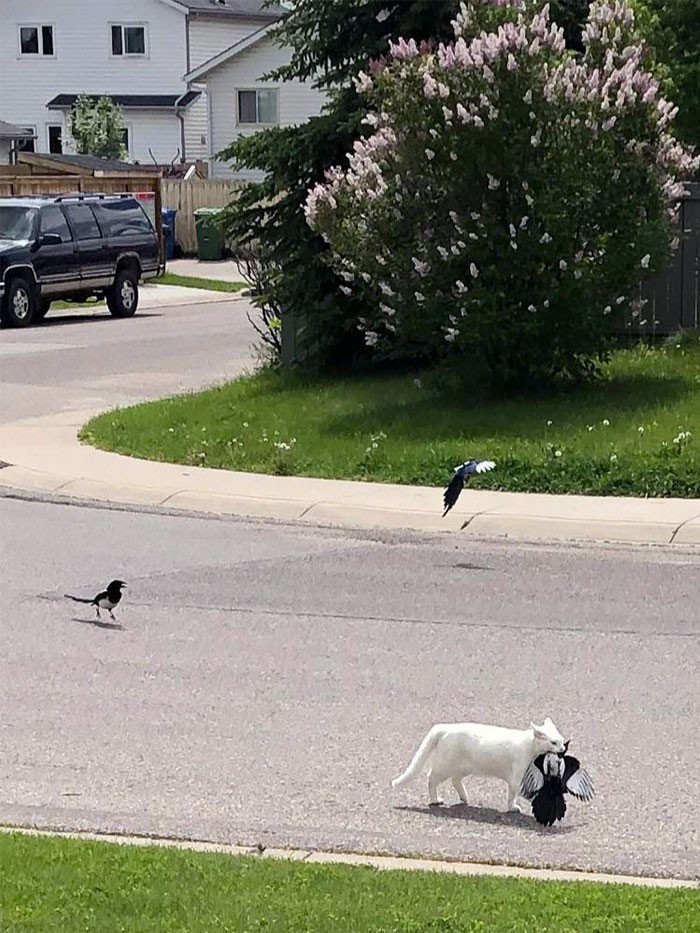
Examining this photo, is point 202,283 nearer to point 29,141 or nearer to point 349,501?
point 29,141

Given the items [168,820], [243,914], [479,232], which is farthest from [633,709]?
[479,232]

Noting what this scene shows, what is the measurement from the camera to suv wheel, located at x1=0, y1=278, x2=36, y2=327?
99.5 ft

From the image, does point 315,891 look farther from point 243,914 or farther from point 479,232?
point 479,232

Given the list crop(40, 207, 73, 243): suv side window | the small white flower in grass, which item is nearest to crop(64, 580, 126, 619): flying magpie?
the small white flower in grass

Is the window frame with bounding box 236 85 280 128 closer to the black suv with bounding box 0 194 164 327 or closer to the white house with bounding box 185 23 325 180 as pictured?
the white house with bounding box 185 23 325 180

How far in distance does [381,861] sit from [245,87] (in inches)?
2208

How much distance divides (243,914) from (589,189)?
1157 centimetres

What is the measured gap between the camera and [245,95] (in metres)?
60.3

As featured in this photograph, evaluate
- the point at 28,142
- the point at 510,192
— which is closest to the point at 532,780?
the point at 510,192

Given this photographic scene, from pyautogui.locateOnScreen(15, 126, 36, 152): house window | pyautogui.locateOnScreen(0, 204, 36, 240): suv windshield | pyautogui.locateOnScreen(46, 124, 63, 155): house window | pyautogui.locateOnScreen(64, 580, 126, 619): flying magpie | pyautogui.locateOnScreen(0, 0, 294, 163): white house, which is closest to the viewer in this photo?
pyautogui.locateOnScreen(64, 580, 126, 619): flying magpie

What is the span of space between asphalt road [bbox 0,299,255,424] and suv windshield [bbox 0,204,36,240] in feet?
5.47

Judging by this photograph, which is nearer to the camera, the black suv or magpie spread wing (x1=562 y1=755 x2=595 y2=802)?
magpie spread wing (x1=562 y1=755 x2=595 y2=802)

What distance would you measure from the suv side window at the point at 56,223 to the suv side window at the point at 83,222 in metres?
0.19

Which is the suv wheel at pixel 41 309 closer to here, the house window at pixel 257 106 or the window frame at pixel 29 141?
the house window at pixel 257 106
